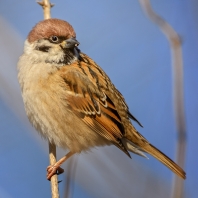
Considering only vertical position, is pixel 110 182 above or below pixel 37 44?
below

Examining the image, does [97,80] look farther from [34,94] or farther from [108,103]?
[34,94]

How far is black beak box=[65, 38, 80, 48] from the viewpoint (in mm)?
2932

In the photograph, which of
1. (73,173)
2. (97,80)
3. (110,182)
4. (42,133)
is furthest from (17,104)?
(97,80)

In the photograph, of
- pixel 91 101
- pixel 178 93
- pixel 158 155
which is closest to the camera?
pixel 178 93

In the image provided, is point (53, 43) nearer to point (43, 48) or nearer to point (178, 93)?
point (43, 48)

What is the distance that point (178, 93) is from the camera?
5.89ft

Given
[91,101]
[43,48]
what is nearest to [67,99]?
[91,101]

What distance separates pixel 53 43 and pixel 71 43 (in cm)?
16

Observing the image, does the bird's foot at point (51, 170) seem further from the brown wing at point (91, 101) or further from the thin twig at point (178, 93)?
the thin twig at point (178, 93)

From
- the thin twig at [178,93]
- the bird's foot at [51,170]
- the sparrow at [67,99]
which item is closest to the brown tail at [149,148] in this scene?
the sparrow at [67,99]

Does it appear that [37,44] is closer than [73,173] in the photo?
No

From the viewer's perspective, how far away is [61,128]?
10.1 ft

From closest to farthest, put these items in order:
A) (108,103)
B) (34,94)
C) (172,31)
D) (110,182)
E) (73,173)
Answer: (110,182), (73,173), (172,31), (34,94), (108,103)

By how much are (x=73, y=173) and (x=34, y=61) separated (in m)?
1.43
